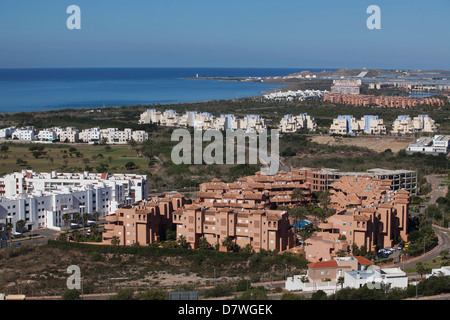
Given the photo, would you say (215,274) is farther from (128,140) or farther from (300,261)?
(128,140)

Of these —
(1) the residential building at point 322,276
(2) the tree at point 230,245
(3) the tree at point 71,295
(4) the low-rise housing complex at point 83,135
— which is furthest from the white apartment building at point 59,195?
(4) the low-rise housing complex at point 83,135

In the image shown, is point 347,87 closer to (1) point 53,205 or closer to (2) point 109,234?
(1) point 53,205

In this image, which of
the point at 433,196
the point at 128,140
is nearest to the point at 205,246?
the point at 433,196

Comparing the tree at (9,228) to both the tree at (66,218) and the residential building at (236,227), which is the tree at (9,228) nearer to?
the tree at (66,218)

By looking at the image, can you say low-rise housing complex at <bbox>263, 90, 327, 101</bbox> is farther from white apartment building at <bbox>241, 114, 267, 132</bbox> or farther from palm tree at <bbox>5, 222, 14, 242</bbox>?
palm tree at <bbox>5, 222, 14, 242</bbox>

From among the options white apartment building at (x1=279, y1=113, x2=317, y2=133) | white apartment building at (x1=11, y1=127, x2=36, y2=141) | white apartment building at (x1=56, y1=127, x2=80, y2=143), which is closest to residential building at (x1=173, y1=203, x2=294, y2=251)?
white apartment building at (x1=56, y1=127, x2=80, y2=143)
